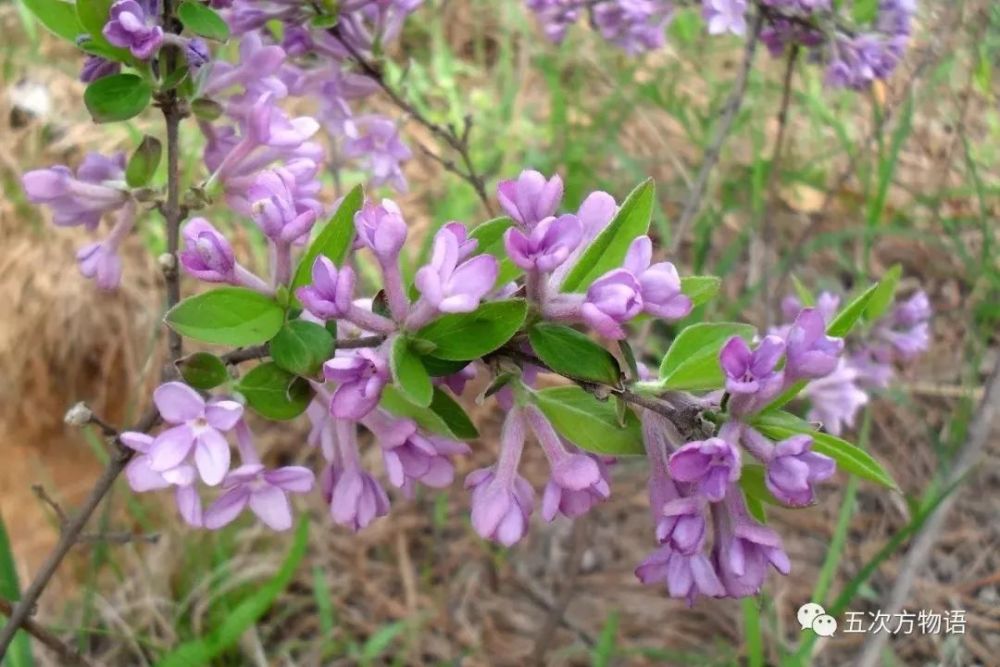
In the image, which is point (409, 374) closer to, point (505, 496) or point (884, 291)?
point (505, 496)

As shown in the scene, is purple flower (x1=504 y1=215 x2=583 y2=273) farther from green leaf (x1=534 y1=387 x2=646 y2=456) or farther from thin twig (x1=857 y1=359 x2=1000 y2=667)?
thin twig (x1=857 y1=359 x2=1000 y2=667)

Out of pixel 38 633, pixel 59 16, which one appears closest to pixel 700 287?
pixel 59 16

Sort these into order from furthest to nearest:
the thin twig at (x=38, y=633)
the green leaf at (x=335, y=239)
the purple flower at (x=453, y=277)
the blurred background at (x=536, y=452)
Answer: the blurred background at (x=536, y=452) < the thin twig at (x=38, y=633) < the green leaf at (x=335, y=239) < the purple flower at (x=453, y=277)

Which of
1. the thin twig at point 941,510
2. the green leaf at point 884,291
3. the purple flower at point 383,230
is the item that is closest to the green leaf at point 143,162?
the purple flower at point 383,230

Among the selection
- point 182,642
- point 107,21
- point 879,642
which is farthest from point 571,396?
point 182,642

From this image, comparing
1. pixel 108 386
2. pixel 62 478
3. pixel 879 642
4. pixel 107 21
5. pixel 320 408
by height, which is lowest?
pixel 62 478

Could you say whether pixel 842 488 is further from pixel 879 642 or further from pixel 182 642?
pixel 182 642

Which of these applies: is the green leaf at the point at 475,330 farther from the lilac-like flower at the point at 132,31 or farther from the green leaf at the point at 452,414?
the lilac-like flower at the point at 132,31

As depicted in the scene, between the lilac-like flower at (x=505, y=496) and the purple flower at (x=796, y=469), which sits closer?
the purple flower at (x=796, y=469)
